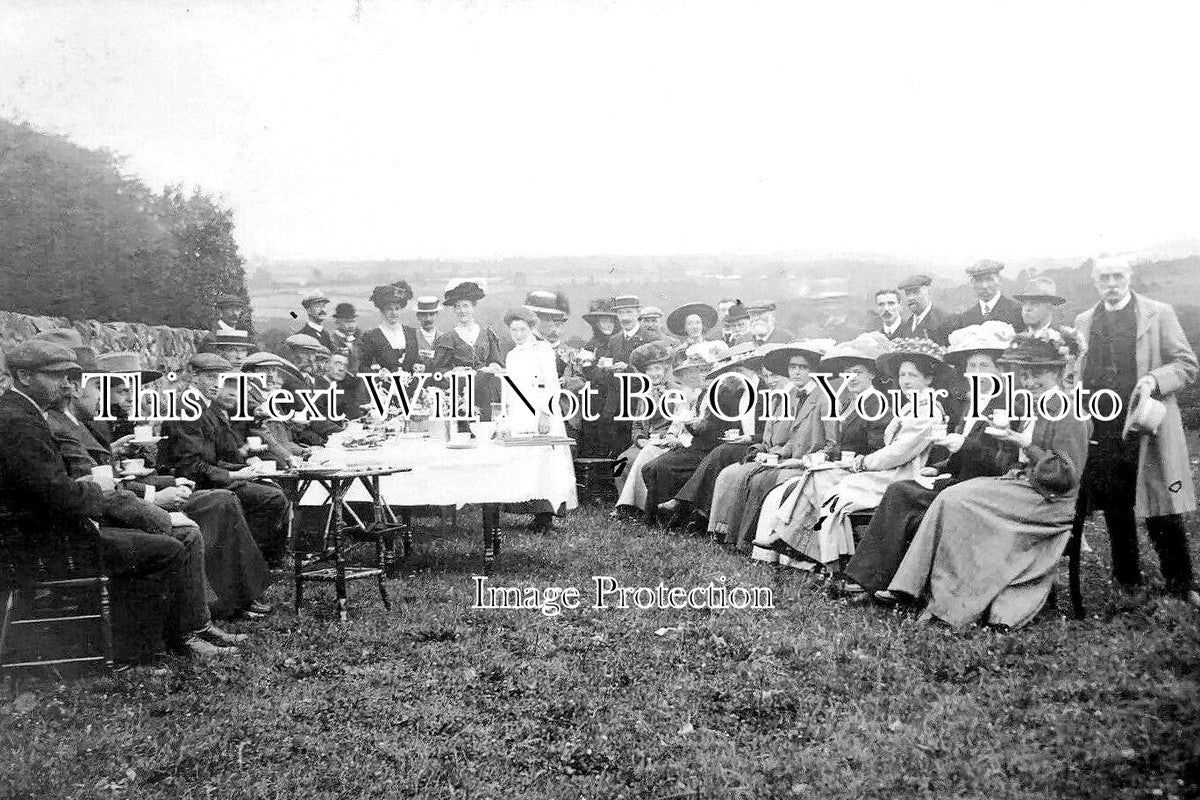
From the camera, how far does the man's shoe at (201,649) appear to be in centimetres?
438

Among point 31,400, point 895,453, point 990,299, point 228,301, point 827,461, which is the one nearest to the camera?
point 31,400

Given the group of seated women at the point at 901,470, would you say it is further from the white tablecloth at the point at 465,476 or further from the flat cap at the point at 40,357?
the flat cap at the point at 40,357

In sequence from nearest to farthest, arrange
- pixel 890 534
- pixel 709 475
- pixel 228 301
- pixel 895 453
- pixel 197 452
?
1. pixel 890 534
2. pixel 895 453
3. pixel 197 452
4. pixel 228 301
5. pixel 709 475

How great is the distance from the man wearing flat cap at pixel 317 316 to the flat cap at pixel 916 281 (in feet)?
13.9

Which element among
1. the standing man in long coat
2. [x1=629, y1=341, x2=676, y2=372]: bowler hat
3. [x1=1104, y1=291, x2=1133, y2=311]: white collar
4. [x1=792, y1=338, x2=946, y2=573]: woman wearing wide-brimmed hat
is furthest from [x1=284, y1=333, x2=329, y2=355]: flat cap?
[x1=1104, y1=291, x2=1133, y2=311]: white collar

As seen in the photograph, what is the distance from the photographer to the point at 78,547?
13.2ft

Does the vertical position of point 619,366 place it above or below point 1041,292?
below

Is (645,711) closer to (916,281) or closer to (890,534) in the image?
(890,534)

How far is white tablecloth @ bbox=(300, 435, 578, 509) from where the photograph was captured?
576 cm

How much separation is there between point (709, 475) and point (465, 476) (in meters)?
2.05

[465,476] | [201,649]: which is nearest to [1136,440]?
[465,476]

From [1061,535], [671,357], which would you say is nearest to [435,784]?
[1061,535]

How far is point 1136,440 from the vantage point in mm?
4422

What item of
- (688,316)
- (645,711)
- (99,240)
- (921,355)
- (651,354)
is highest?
(99,240)
